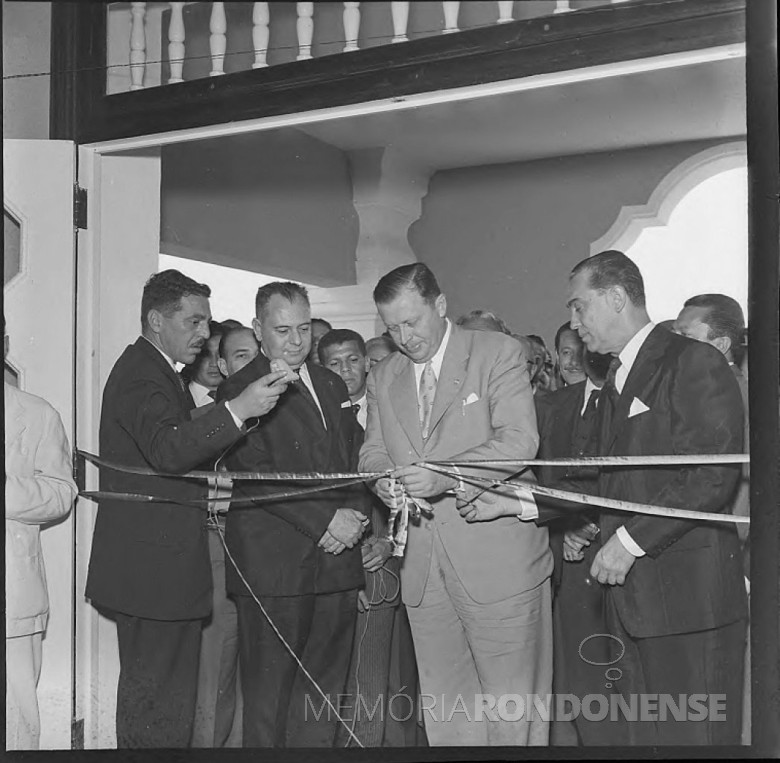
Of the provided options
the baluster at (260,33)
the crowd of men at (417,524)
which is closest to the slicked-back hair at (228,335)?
the crowd of men at (417,524)

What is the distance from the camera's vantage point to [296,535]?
10.9 ft

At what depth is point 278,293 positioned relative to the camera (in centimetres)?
331

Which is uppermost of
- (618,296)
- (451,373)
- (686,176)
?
(686,176)

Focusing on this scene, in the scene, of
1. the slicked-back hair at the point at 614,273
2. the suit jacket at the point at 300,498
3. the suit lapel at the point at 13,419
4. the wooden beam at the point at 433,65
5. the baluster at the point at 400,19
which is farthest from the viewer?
the suit lapel at the point at 13,419

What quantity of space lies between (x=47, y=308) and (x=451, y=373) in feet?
4.24

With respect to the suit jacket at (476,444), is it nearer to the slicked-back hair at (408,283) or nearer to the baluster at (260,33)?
the slicked-back hair at (408,283)

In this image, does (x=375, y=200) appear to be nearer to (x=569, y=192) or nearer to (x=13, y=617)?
(x=569, y=192)

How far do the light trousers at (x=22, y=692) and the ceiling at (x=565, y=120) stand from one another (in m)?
1.82

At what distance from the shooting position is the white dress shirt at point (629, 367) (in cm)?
309

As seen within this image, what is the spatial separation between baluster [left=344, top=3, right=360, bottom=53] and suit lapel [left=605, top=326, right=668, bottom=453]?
47.8 inches

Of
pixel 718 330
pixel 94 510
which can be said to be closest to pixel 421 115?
pixel 718 330

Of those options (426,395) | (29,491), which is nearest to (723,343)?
(426,395)

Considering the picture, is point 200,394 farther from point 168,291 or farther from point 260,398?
point 168,291

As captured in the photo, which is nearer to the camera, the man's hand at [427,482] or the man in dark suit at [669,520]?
the man in dark suit at [669,520]
